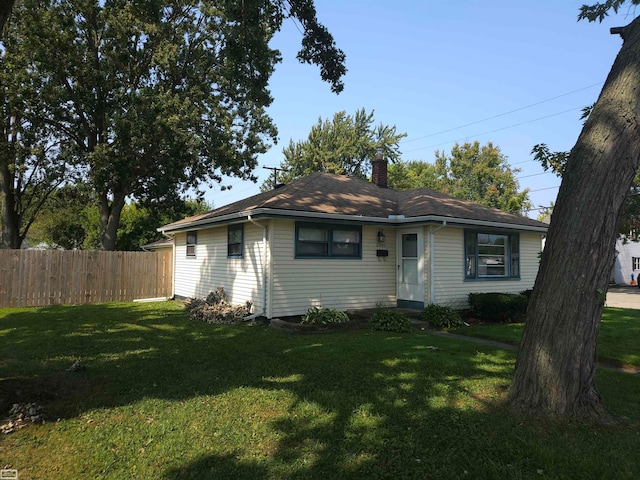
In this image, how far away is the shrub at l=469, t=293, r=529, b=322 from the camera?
425 inches

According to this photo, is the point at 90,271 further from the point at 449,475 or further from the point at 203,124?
the point at 449,475

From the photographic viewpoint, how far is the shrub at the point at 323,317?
31.0 feet

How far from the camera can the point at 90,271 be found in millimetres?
14750

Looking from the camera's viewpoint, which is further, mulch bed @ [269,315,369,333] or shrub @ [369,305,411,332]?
shrub @ [369,305,411,332]

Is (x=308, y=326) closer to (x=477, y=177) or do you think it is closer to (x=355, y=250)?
(x=355, y=250)

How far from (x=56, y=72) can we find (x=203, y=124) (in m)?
5.99

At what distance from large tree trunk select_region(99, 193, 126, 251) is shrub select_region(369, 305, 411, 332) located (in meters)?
14.5

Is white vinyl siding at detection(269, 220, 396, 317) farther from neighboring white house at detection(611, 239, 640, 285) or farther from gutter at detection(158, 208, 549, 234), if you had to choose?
neighboring white house at detection(611, 239, 640, 285)

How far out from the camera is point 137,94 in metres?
16.4

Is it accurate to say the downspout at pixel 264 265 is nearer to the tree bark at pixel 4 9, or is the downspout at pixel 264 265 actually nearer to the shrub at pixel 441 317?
the shrub at pixel 441 317

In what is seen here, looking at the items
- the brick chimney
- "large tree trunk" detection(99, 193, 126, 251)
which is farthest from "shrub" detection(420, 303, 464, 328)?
"large tree trunk" detection(99, 193, 126, 251)

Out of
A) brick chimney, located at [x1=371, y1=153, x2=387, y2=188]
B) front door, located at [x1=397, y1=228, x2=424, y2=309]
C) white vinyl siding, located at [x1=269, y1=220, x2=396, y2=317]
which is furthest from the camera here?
brick chimney, located at [x1=371, y1=153, x2=387, y2=188]

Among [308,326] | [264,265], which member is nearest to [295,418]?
[308,326]

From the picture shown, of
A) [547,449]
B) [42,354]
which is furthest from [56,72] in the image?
[547,449]
